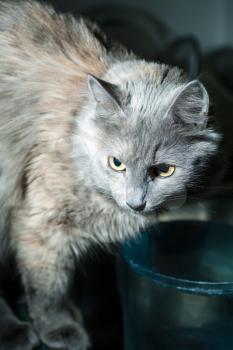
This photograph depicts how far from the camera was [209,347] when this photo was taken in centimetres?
140

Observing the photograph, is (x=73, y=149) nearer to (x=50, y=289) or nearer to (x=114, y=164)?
(x=114, y=164)

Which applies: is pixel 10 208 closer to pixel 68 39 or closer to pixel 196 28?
pixel 68 39

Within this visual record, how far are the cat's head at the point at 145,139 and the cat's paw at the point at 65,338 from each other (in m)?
0.40

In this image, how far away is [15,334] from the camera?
1.40 m

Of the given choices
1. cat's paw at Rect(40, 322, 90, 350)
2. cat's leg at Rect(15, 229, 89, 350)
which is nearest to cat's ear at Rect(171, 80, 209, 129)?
cat's leg at Rect(15, 229, 89, 350)

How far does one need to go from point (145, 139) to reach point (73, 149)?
0.62 feet

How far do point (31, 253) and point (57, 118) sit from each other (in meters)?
0.34

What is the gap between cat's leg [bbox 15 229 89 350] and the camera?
4.54 feet

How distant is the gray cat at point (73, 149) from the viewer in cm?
117

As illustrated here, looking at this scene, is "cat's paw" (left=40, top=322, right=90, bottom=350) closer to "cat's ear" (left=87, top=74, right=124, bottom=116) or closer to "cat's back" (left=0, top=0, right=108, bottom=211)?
"cat's back" (left=0, top=0, right=108, bottom=211)

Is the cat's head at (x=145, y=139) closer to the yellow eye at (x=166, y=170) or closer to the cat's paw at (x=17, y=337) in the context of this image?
the yellow eye at (x=166, y=170)

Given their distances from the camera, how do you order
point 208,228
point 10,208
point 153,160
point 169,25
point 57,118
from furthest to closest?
1. point 169,25
2. point 208,228
3. point 10,208
4. point 57,118
5. point 153,160

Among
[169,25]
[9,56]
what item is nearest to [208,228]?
[9,56]

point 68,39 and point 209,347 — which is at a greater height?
point 68,39
